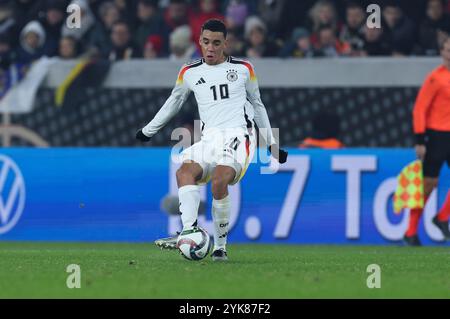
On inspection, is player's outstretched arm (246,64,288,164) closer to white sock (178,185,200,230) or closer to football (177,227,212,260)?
white sock (178,185,200,230)

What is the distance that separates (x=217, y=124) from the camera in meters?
10.9

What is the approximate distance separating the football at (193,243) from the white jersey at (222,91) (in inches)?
40.8

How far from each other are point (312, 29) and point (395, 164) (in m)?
3.19

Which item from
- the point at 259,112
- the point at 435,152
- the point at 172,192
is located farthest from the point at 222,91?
the point at 172,192

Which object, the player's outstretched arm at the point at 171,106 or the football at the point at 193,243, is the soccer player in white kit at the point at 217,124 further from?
the football at the point at 193,243

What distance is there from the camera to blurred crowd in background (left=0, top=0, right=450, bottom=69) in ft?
57.9

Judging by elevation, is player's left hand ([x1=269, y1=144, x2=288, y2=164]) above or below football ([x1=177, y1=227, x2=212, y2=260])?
above

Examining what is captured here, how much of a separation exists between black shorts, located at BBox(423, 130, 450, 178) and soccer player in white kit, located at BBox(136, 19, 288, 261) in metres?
3.75

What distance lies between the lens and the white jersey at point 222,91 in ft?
35.7

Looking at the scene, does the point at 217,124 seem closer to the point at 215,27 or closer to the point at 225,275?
the point at 215,27

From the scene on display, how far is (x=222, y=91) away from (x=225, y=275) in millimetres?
1975

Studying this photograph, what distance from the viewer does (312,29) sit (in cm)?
1822

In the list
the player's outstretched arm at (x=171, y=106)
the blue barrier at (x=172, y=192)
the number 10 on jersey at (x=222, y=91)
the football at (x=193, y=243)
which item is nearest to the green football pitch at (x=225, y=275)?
the football at (x=193, y=243)

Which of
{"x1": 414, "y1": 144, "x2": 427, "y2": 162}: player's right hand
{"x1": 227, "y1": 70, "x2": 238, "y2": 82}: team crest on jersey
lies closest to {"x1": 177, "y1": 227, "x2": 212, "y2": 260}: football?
{"x1": 227, "y1": 70, "x2": 238, "y2": 82}: team crest on jersey
